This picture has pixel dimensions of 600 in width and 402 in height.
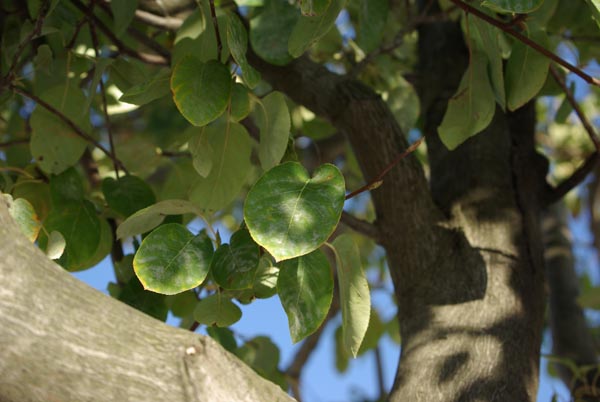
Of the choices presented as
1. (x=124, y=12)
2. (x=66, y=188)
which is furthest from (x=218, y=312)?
(x=124, y=12)

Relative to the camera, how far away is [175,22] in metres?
1.45

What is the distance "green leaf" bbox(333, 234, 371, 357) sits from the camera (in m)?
0.99

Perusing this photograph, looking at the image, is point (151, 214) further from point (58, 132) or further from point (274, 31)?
point (274, 31)

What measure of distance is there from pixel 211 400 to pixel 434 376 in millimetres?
503

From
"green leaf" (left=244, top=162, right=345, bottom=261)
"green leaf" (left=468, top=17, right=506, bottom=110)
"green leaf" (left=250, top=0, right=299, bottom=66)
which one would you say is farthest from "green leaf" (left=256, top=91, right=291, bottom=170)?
"green leaf" (left=468, top=17, right=506, bottom=110)

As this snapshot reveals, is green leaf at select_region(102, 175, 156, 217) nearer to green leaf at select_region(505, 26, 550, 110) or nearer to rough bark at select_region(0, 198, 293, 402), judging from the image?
rough bark at select_region(0, 198, 293, 402)

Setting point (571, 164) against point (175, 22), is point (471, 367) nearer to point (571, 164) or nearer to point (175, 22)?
point (175, 22)

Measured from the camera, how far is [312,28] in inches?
42.7

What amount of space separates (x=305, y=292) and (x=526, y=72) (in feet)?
1.87

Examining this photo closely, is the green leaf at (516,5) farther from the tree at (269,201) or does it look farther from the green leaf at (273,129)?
the green leaf at (273,129)

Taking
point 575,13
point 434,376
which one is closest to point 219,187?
point 434,376

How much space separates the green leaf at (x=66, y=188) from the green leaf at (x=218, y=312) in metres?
0.31

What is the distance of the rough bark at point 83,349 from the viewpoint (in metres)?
0.65

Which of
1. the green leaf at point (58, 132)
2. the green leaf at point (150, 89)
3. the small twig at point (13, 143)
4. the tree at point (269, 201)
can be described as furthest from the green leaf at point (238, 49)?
the small twig at point (13, 143)
